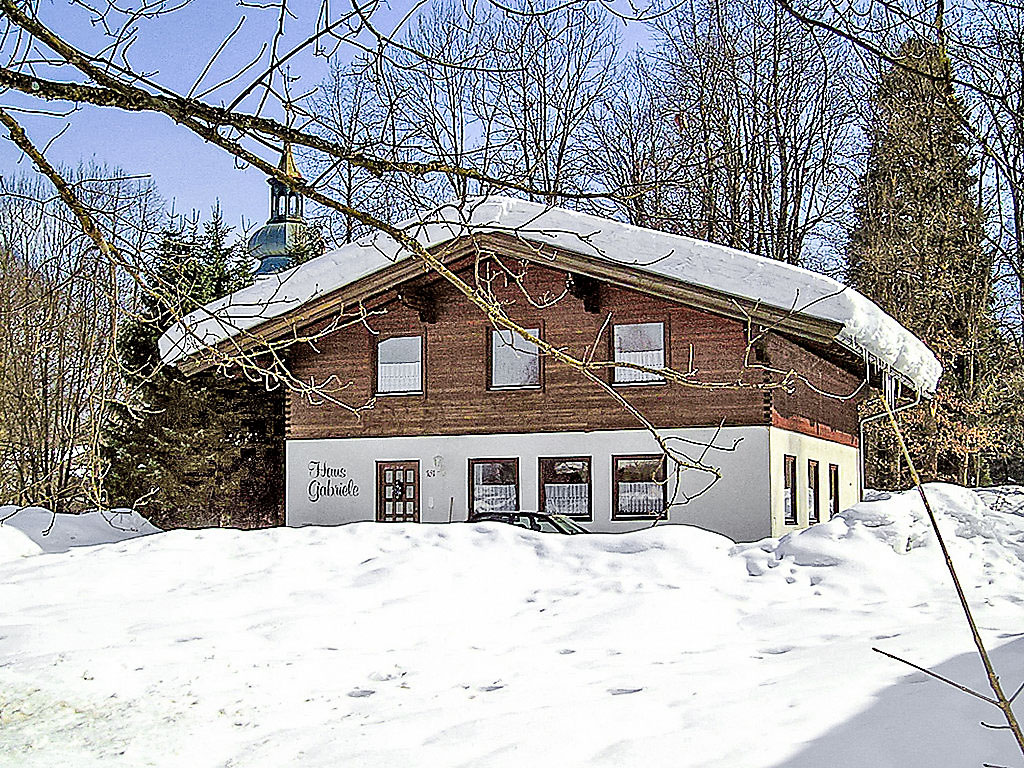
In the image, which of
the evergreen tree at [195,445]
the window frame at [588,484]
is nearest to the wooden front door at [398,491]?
the window frame at [588,484]

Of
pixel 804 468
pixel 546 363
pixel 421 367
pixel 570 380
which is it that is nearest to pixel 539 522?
pixel 570 380

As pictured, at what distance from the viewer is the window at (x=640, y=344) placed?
57.7ft

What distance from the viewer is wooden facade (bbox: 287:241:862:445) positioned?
17.1m

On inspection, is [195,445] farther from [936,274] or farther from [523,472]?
[936,274]

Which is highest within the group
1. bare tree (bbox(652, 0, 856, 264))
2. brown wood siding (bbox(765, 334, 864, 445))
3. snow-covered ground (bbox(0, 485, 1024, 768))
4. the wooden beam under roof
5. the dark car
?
bare tree (bbox(652, 0, 856, 264))

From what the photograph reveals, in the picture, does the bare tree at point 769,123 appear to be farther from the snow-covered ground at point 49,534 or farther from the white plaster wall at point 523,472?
the snow-covered ground at point 49,534

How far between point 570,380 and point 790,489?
413cm

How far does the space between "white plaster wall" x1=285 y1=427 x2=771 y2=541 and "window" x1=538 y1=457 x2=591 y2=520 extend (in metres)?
0.13

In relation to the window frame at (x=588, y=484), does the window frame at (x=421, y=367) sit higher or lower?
higher

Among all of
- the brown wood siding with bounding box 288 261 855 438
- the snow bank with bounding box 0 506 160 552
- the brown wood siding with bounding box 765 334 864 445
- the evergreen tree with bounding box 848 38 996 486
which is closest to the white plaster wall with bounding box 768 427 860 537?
the brown wood siding with bounding box 765 334 864 445

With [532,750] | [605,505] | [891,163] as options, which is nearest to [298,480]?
[605,505]

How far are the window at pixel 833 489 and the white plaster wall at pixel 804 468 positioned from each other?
0.52 ft

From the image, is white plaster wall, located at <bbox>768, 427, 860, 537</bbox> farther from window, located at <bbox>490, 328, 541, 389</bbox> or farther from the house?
window, located at <bbox>490, 328, 541, 389</bbox>

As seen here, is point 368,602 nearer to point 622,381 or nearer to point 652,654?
point 652,654
